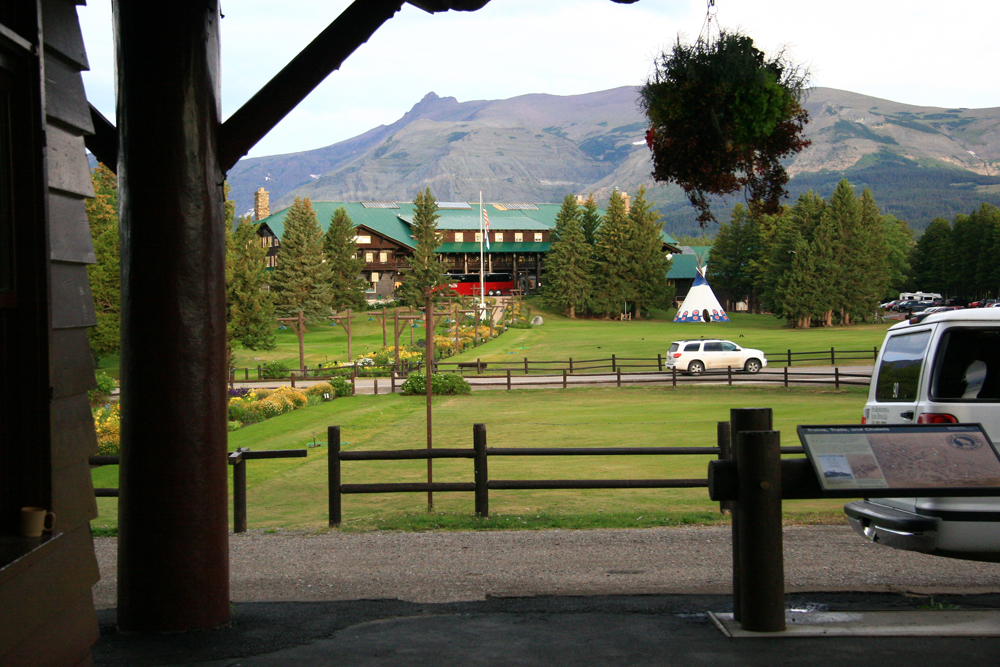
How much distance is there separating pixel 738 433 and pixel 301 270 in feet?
218

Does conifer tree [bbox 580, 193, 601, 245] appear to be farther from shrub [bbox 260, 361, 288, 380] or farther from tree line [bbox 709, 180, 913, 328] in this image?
shrub [bbox 260, 361, 288, 380]

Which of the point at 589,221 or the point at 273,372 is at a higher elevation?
the point at 589,221

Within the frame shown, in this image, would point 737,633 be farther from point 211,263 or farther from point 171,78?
point 171,78

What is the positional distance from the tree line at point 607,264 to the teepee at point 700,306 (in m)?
3.94

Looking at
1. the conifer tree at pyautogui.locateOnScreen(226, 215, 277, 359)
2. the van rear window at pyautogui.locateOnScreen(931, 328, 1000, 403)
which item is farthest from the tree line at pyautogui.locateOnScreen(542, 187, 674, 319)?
the van rear window at pyautogui.locateOnScreen(931, 328, 1000, 403)

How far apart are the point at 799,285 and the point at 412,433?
194ft

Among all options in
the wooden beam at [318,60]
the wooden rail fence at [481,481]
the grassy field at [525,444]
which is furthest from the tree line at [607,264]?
the wooden beam at [318,60]

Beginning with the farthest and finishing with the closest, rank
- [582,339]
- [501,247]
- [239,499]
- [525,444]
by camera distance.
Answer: [501,247] < [582,339] < [525,444] < [239,499]

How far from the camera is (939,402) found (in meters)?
5.82

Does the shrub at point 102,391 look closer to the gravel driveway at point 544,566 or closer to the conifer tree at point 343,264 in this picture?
the gravel driveway at point 544,566

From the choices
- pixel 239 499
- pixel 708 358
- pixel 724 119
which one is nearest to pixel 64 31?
pixel 724 119

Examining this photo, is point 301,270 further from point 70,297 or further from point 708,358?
point 70,297

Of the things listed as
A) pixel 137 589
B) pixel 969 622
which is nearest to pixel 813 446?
pixel 969 622

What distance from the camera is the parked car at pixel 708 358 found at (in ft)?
119
